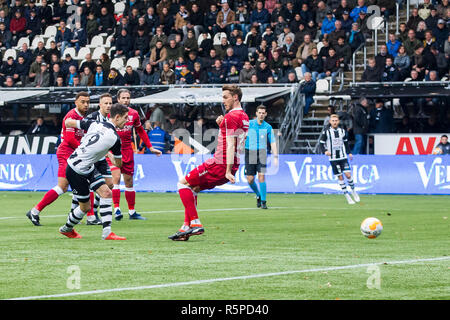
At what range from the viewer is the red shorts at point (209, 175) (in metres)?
13.0

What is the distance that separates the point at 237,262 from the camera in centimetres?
1055

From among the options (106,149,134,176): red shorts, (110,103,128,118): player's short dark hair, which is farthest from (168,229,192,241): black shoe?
(106,149,134,176): red shorts

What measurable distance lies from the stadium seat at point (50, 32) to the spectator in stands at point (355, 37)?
14438 millimetres

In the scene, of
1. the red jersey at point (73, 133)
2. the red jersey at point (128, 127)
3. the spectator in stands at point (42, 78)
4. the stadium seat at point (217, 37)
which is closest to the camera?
the red jersey at point (73, 133)

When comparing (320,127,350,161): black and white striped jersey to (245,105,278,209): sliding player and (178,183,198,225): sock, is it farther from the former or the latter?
(178,183,198,225): sock

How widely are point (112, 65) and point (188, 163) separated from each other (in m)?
9.65

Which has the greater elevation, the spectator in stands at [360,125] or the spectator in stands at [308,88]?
the spectator in stands at [308,88]

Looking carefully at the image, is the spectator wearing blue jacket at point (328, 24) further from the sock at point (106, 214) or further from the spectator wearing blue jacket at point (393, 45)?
the sock at point (106, 214)

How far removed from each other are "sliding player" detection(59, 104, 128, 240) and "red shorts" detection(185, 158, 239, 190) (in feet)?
3.92

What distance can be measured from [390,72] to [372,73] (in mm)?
684

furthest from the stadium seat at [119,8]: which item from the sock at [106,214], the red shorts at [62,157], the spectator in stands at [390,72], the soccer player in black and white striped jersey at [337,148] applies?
the sock at [106,214]

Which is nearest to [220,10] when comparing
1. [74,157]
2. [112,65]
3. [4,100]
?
[112,65]

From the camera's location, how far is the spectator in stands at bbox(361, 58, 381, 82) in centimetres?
3077
